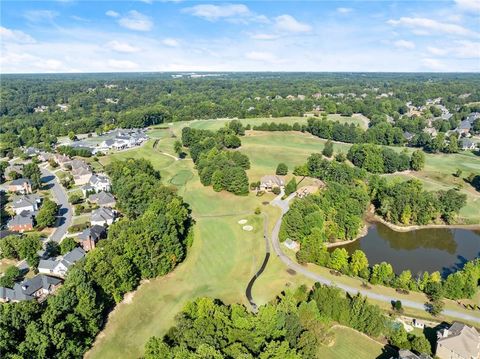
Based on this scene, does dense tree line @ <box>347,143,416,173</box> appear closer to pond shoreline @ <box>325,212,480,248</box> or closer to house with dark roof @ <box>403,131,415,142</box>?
pond shoreline @ <box>325,212,480,248</box>

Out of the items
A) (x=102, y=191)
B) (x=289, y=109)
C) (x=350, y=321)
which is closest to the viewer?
(x=350, y=321)

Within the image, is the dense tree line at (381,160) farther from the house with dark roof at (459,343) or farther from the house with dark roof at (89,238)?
the house with dark roof at (89,238)

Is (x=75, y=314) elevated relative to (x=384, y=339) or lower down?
elevated

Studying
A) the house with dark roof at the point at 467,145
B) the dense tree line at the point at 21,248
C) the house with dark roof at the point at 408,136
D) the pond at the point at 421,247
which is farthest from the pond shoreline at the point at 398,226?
the house with dark roof at the point at 408,136

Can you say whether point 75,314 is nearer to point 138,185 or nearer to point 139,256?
point 139,256

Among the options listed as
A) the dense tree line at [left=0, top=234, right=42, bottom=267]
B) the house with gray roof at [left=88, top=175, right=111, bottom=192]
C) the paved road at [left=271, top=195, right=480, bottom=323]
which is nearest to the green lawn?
the paved road at [left=271, top=195, right=480, bottom=323]

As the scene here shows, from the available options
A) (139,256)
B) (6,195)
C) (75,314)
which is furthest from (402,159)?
(6,195)
